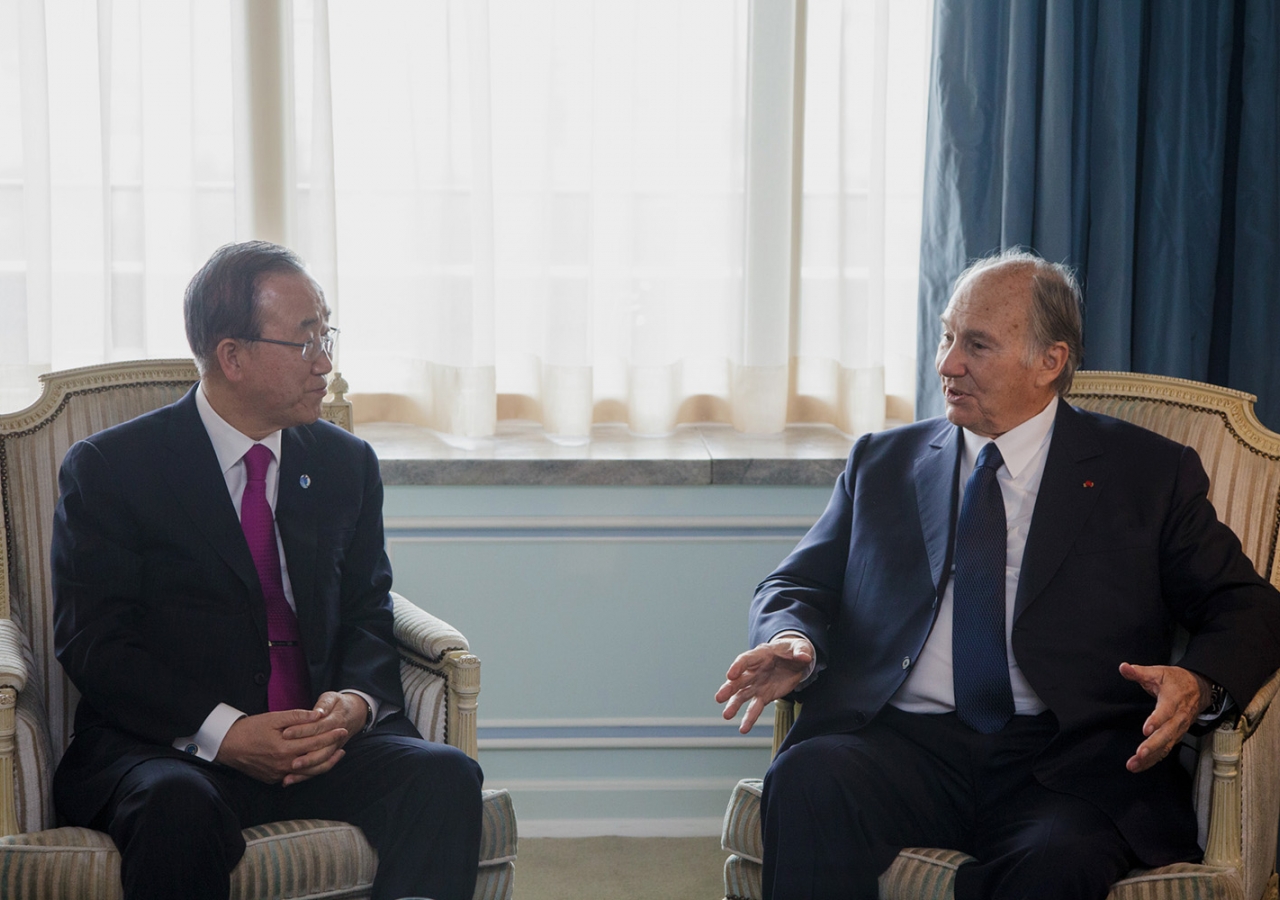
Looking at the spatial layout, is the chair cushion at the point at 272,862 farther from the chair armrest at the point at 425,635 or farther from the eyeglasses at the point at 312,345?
the eyeglasses at the point at 312,345

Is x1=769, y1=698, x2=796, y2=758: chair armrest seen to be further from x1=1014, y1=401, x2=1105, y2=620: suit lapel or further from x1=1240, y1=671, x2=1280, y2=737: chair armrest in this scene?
x1=1240, y1=671, x2=1280, y2=737: chair armrest

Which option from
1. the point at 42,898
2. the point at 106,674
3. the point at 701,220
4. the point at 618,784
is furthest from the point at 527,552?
the point at 42,898

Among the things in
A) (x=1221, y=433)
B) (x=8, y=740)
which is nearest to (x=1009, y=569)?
(x=1221, y=433)

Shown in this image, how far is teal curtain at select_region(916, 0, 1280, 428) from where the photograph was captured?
2650mm

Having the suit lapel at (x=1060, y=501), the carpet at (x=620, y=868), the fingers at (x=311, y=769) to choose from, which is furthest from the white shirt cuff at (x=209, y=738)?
the suit lapel at (x=1060, y=501)

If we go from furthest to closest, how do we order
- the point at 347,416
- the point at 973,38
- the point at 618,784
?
the point at 618,784 → the point at 973,38 → the point at 347,416

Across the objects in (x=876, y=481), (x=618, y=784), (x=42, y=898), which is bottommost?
(x=618, y=784)

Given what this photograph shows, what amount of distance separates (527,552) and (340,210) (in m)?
0.96

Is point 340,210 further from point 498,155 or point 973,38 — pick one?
point 973,38

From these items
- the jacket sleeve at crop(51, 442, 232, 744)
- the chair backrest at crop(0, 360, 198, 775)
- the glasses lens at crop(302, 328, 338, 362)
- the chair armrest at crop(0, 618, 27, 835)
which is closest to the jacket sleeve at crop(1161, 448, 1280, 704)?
the glasses lens at crop(302, 328, 338, 362)

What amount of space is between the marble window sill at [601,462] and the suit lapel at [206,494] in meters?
0.78

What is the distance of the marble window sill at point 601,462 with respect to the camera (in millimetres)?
2773

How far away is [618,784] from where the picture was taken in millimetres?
2902

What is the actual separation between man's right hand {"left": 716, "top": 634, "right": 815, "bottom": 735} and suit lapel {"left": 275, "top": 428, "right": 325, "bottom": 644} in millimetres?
694
